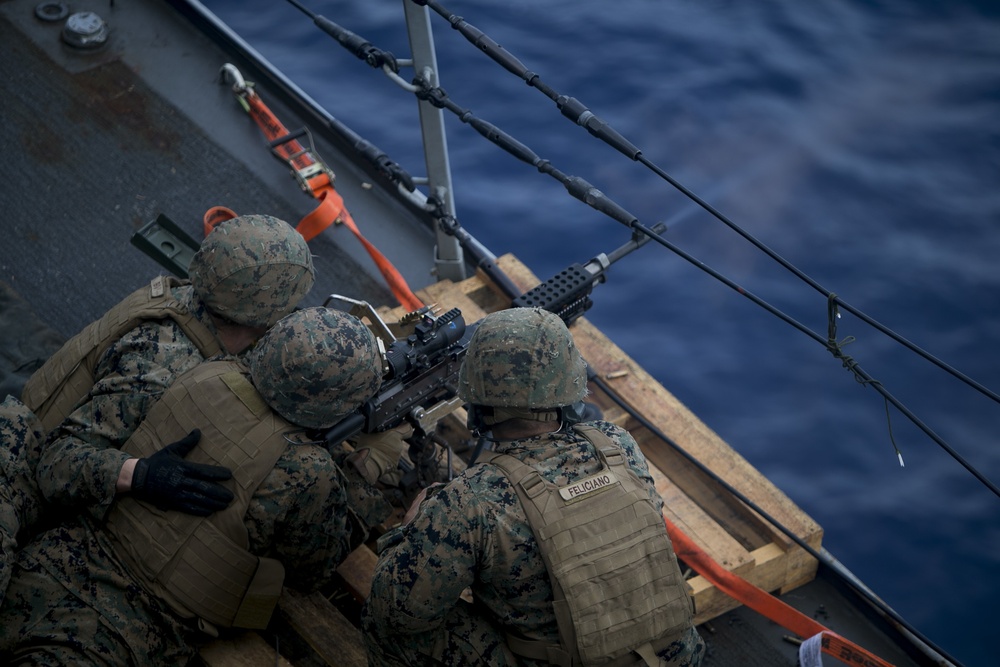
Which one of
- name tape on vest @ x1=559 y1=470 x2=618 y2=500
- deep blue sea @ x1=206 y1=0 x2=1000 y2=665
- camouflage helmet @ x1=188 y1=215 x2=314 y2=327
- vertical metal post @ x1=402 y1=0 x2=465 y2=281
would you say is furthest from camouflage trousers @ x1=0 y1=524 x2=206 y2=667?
deep blue sea @ x1=206 y1=0 x2=1000 y2=665

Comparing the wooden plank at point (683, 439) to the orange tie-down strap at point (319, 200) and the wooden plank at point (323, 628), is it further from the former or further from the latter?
the wooden plank at point (323, 628)

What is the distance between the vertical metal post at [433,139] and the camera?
4.67 m

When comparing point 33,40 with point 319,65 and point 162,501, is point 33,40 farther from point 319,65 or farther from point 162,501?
point 162,501

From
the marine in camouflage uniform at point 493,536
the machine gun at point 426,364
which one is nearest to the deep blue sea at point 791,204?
the machine gun at point 426,364

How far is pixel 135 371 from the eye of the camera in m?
3.82

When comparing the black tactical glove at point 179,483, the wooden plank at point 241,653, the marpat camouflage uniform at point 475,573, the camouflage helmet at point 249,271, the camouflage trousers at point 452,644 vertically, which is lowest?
the wooden plank at point 241,653

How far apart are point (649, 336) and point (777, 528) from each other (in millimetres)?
2518

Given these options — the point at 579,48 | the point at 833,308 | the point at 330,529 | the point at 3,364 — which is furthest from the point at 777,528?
the point at 579,48

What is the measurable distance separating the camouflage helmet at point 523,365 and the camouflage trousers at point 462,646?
2.39 ft

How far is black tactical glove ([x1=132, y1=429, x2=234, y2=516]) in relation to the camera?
3457 mm

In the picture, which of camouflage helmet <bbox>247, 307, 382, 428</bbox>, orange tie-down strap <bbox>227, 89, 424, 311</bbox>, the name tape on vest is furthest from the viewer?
orange tie-down strap <bbox>227, 89, 424, 311</bbox>

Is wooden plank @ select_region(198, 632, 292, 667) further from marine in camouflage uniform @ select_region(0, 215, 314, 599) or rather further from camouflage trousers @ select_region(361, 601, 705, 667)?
marine in camouflage uniform @ select_region(0, 215, 314, 599)

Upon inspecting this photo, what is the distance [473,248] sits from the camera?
18.3ft

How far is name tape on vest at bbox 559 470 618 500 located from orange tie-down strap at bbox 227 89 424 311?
2.28 m
